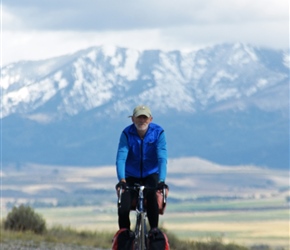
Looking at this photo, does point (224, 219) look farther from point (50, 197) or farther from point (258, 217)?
point (50, 197)

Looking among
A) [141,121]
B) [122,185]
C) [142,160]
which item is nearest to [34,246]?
[142,160]

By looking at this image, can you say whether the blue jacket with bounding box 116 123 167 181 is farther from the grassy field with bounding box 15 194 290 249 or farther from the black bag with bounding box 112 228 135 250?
the grassy field with bounding box 15 194 290 249

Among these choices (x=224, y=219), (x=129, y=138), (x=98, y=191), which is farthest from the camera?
(x=98, y=191)

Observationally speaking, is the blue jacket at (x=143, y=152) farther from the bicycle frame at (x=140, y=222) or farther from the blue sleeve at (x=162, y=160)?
the bicycle frame at (x=140, y=222)

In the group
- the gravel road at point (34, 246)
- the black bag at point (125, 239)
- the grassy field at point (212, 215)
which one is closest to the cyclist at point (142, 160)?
the black bag at point (125, 239)

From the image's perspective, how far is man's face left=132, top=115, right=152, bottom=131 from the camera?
12.2 metres

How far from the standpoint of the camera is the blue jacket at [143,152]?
484 inches

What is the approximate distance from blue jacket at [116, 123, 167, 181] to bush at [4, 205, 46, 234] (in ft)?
37.6

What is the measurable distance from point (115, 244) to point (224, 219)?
12450 centimetres

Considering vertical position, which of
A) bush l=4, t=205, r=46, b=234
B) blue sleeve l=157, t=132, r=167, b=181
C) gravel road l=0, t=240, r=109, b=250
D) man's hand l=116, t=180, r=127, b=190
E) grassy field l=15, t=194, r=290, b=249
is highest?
grassy field l=15, t=194, r=290, b=249

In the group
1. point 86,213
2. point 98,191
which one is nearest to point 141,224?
point 86,213

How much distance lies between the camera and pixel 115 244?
1263 cm

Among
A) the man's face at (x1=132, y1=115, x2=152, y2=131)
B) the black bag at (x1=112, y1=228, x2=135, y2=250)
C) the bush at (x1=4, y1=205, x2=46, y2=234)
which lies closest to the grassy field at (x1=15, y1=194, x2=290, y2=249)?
the bush at (x1=4, y1=205, x2=46, y2=234)

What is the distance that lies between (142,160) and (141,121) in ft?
1.47
